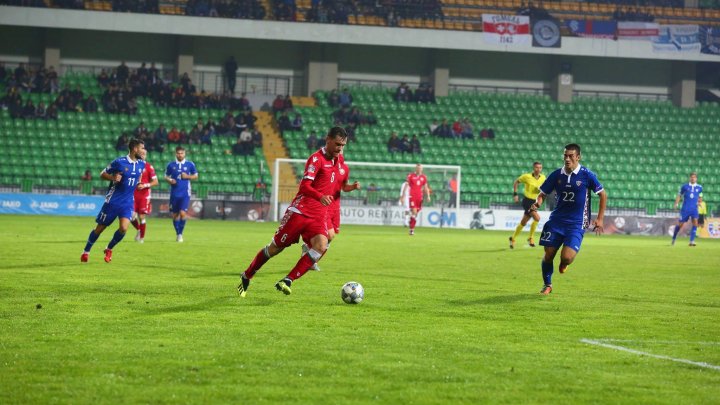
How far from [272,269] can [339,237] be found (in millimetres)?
14483

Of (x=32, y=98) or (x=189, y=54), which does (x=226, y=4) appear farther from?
(x=32, y=98)

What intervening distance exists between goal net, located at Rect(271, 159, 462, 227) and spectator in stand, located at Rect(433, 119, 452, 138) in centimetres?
654

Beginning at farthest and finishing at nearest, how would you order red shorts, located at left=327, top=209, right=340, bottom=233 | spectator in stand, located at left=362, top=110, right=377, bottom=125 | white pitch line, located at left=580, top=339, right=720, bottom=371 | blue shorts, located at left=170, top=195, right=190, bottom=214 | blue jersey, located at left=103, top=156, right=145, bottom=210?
spectator in stand, located at left=362, top=110, right=377, bottom=125 < blue shorts, located at left=170, top=195, right=190, bottom=214 < blue jersey, located at left=103, top=156, right=145, bottom=210 < red shorts, located at left=327, top=209, right=340, bottom=233 < white pitch line, located at left=580, top=339, right=720, bottom=371

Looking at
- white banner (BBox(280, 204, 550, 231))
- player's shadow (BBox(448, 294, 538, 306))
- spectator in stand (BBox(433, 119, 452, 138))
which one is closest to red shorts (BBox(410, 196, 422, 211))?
white banner (BBox(280, 204, 550, 231))

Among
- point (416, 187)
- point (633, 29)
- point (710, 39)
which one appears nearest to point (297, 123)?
point (416, 187)

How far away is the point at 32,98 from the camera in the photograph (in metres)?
52.7

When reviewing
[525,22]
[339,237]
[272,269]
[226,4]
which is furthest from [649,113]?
[272,269]

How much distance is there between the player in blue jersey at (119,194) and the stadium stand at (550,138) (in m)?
30.7

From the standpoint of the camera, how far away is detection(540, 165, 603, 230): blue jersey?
1579 centimetres

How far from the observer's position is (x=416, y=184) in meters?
39.8

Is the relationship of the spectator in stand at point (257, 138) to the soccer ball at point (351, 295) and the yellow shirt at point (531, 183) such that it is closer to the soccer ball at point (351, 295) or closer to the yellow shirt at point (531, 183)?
the yellow shirt at point (531, 183)

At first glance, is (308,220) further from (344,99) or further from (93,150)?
(344,99)

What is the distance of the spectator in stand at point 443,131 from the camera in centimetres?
5509

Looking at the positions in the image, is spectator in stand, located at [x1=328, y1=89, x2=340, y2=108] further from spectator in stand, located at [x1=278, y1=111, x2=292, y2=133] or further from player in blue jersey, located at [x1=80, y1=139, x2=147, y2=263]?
player in blue jersey, located at [x1=80, y1=139, x2=147, y2=263]
